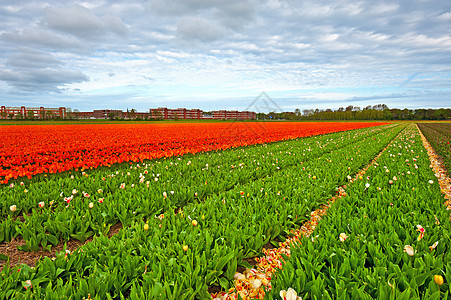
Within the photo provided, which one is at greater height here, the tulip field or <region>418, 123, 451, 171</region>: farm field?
<region>418, 123, 451, 171</region>: farm field

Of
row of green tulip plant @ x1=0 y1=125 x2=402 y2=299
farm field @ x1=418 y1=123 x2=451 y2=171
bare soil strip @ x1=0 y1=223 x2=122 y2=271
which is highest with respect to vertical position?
farm field @ x1=418 y1=123 x2=451 y2=171

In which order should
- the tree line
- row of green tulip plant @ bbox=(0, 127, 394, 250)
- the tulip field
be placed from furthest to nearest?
the tree line
row of green tulip plant @ bbox=(0, 127, 394, 250)
the tulip field

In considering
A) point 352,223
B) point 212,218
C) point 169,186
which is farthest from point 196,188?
point 352,223

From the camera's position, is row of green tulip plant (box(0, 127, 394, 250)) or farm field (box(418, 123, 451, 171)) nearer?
row of green tulip plant (box(0, 127, 394, 250))

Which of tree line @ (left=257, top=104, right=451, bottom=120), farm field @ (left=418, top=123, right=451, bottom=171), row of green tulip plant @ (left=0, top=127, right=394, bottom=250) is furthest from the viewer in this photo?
tree line @ (left=257, top=104, right=451, bottom=120)

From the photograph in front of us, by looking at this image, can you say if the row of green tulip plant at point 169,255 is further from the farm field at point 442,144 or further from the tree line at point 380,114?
the tree line at point 380,114

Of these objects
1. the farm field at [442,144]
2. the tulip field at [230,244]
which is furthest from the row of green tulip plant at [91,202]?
the farm field at [442,144]

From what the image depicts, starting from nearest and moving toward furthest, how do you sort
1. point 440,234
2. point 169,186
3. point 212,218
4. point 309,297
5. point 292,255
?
point 309,297 < point 292,255 < point 440,234 < point 212,218 < point 169,186

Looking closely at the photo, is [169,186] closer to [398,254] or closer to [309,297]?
[309,297]

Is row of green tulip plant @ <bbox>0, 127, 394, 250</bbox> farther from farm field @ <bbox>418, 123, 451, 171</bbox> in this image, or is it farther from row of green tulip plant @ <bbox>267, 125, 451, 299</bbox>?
Result: farm field @ <bbox>418, 123, 451, 171</bbox>

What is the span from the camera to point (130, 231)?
11.3ft

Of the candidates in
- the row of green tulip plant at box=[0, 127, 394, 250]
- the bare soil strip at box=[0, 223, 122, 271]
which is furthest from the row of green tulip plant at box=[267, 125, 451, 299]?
the bare soil strip at box=[0, 223, 122, 271]

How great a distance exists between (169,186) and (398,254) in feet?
13.8

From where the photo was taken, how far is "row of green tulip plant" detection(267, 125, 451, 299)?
7.10ft
